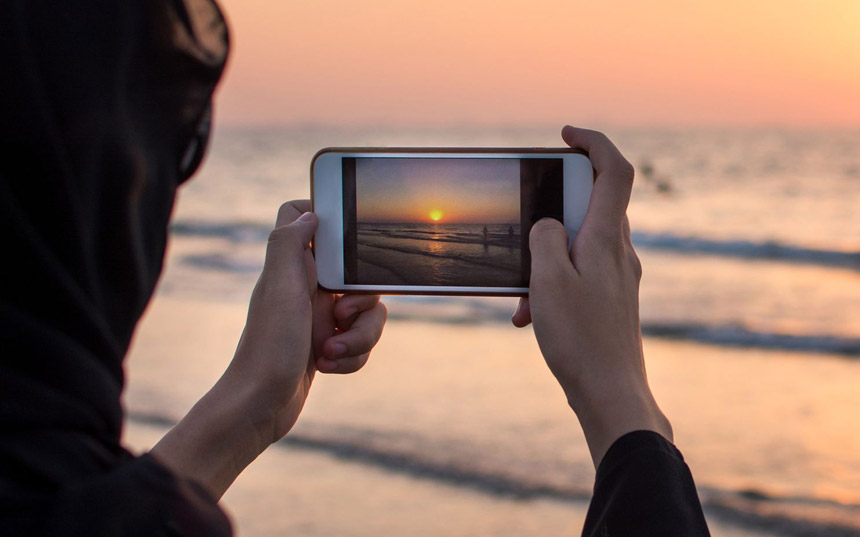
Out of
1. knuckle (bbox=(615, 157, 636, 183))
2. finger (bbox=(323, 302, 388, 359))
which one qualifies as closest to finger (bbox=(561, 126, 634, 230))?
knuckle (bbox=(615, 157, 636, 183))

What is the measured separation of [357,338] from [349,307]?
0.19ft

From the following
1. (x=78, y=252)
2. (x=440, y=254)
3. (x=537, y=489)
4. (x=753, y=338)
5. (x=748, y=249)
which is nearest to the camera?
(x=78, y=252)

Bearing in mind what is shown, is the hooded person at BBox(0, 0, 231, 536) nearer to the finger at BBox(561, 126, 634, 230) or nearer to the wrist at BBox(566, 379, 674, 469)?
the wrist at BBox(566, 379, 674, 469)

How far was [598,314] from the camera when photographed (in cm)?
119

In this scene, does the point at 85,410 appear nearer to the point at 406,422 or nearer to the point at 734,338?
the point at 406,422

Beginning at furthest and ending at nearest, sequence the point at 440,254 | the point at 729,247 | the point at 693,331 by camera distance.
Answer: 1. the point at 729,247
2. the point at 693,331
3. the point at 440,254

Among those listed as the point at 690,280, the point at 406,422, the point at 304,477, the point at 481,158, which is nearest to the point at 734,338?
the point at 690,280

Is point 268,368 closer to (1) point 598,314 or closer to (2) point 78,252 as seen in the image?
(1) point 598,314

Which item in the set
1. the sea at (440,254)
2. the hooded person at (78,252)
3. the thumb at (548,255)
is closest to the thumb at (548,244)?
the thumb at (548,255)

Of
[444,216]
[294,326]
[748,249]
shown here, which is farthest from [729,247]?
[294,326]

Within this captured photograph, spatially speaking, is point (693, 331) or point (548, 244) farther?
point (693, 331)

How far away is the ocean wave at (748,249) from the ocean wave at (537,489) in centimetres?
769

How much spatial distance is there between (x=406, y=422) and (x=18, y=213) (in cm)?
413

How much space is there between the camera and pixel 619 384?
3.75 ft
